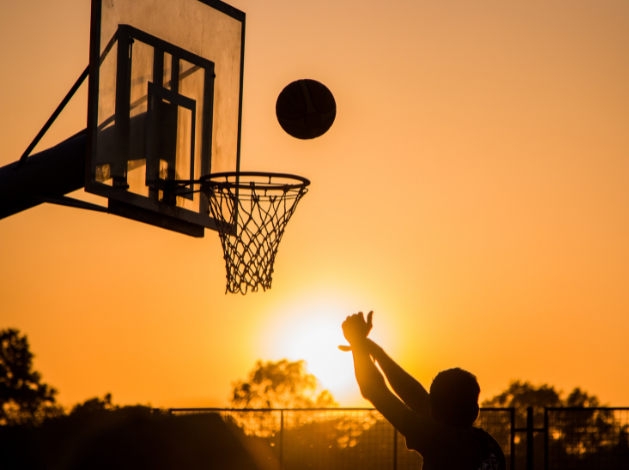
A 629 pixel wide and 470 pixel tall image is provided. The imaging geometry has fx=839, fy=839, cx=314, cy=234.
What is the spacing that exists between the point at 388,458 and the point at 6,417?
39549 mm

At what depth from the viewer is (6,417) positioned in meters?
46.5

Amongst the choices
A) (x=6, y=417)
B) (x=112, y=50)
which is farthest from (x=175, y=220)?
(x=6, y=417)

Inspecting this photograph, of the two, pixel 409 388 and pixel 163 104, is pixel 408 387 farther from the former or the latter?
pixel 163 104

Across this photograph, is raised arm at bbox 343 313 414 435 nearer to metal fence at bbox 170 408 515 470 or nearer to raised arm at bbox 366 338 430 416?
raised arm at bbox 366 338 430 416

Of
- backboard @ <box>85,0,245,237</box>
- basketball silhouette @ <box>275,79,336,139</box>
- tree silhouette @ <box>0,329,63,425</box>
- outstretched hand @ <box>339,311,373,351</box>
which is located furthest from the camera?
tree silhouette @ <box>0,329,63,425</box>

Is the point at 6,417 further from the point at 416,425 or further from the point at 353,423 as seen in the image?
the point at 416,425

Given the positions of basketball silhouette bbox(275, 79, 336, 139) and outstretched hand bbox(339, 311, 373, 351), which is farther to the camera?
basketball silhouette bbox(275, 79, 336, 139)

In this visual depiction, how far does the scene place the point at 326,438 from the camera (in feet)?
42.0

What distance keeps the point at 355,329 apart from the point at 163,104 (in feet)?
15.9

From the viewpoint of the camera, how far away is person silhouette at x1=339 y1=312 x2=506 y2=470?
115 inches

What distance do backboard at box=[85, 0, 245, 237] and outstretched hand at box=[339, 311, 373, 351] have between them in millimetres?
3787

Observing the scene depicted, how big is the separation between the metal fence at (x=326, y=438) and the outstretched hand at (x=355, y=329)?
8.50 meters

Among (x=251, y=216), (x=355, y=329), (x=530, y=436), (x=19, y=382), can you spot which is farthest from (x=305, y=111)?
(x=19, y=382)

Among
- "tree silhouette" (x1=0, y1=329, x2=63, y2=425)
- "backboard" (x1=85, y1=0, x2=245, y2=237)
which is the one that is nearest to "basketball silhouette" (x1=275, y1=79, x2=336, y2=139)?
"backboard" (x1=85, y1=0, x2=245, y2=237)
